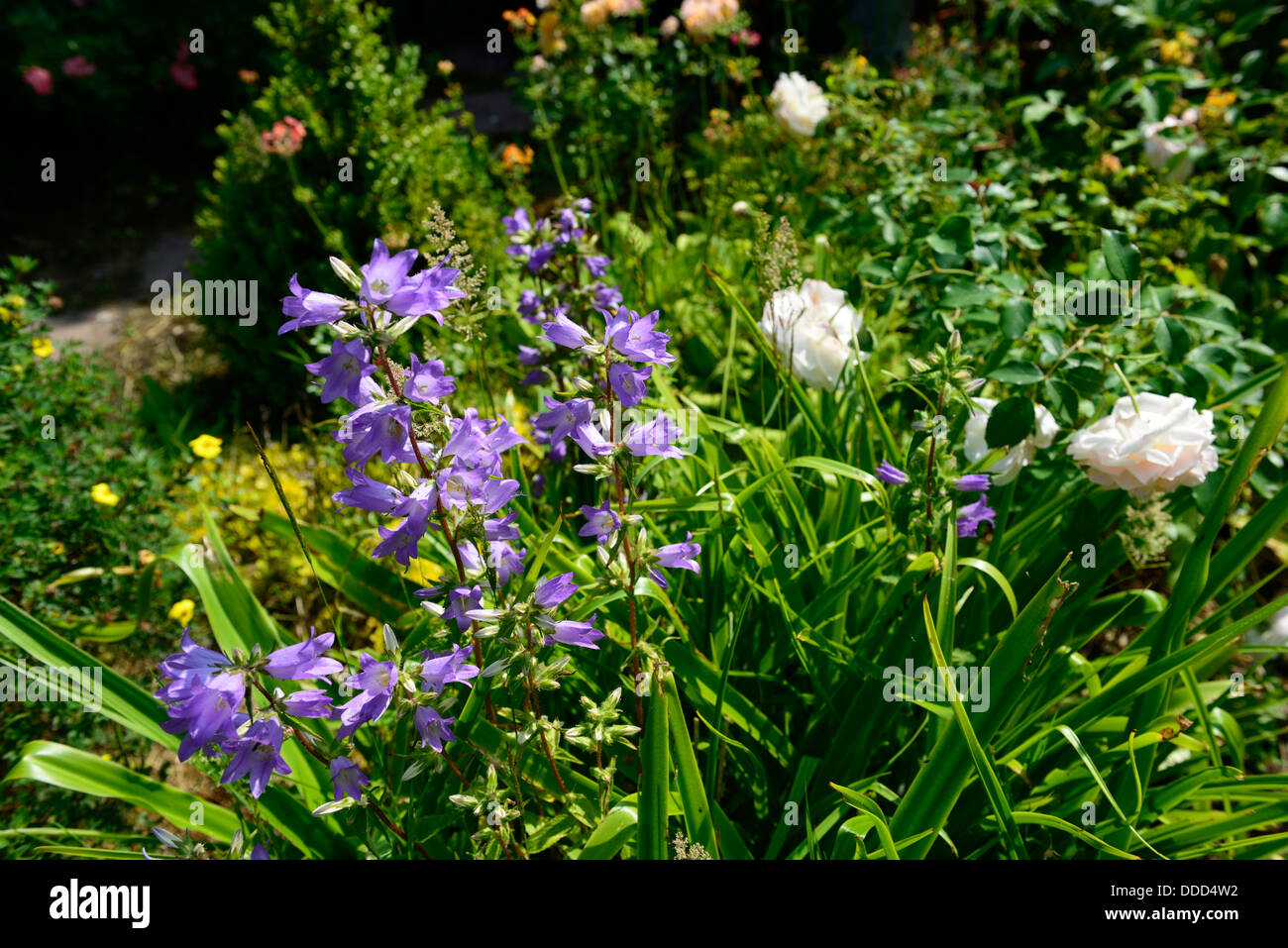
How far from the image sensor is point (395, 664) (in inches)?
46.4

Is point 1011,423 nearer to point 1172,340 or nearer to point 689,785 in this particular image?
point 1172,340

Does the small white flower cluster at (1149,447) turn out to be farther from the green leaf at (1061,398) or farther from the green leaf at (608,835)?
the green leaf at (608,835)

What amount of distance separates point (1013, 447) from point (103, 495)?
2390mm

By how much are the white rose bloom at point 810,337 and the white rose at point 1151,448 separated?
20.2 inches

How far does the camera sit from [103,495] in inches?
95.0

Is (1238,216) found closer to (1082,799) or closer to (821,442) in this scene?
(821,442)

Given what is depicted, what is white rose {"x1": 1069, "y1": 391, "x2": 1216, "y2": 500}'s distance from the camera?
157 centimetres

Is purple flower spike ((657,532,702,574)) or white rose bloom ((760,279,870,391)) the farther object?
white rose bloom ((760,279,870,391))

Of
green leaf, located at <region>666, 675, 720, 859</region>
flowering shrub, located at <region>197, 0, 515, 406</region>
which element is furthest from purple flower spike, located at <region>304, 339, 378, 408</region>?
flowering shrub, located at <region>197, 0, 515, 406</region>

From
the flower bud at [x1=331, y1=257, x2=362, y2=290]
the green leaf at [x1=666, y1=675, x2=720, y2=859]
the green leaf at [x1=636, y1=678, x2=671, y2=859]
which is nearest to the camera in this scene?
the flower bud at [x1=331, y1=257, x2=362, y2=290]

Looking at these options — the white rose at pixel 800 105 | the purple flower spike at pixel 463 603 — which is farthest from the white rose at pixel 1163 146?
the purple flower spike at pixel 463 603

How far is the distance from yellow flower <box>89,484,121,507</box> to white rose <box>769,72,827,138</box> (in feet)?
8.21

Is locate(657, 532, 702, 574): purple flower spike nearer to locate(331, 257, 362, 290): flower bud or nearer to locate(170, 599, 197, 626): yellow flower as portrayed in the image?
locate(331, 257, 362, 290): flower bud
